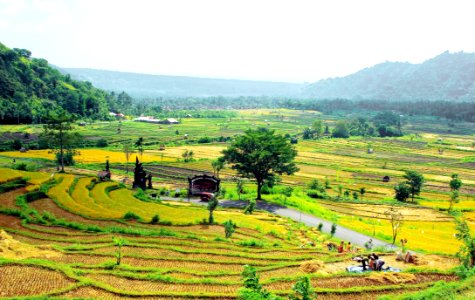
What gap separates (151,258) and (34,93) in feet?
499

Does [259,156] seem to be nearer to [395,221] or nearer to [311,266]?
[395,221]

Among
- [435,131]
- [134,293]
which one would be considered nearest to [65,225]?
[134,293]

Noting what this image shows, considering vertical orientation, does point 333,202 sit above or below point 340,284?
below

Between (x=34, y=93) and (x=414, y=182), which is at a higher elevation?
(x=34, y=93)

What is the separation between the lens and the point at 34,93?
159 metres

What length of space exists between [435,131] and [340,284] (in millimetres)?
178513

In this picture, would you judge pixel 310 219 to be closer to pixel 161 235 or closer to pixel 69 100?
pixel 161 235

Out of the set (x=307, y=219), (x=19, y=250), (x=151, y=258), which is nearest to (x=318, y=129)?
(x=307, y=219)

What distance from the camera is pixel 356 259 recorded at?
27078 mm

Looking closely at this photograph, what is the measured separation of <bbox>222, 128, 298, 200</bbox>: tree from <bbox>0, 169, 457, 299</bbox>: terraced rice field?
44.9 ft

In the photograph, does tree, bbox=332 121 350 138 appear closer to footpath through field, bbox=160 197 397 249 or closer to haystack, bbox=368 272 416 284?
footpath through field, bbox=160 197 397 249

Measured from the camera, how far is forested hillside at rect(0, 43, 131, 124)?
449 ft

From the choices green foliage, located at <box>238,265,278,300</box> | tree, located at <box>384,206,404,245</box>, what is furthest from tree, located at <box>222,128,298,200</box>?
green foliage, located at <box>238,265,278,300</box>

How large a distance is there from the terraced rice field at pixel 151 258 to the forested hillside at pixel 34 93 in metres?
107
